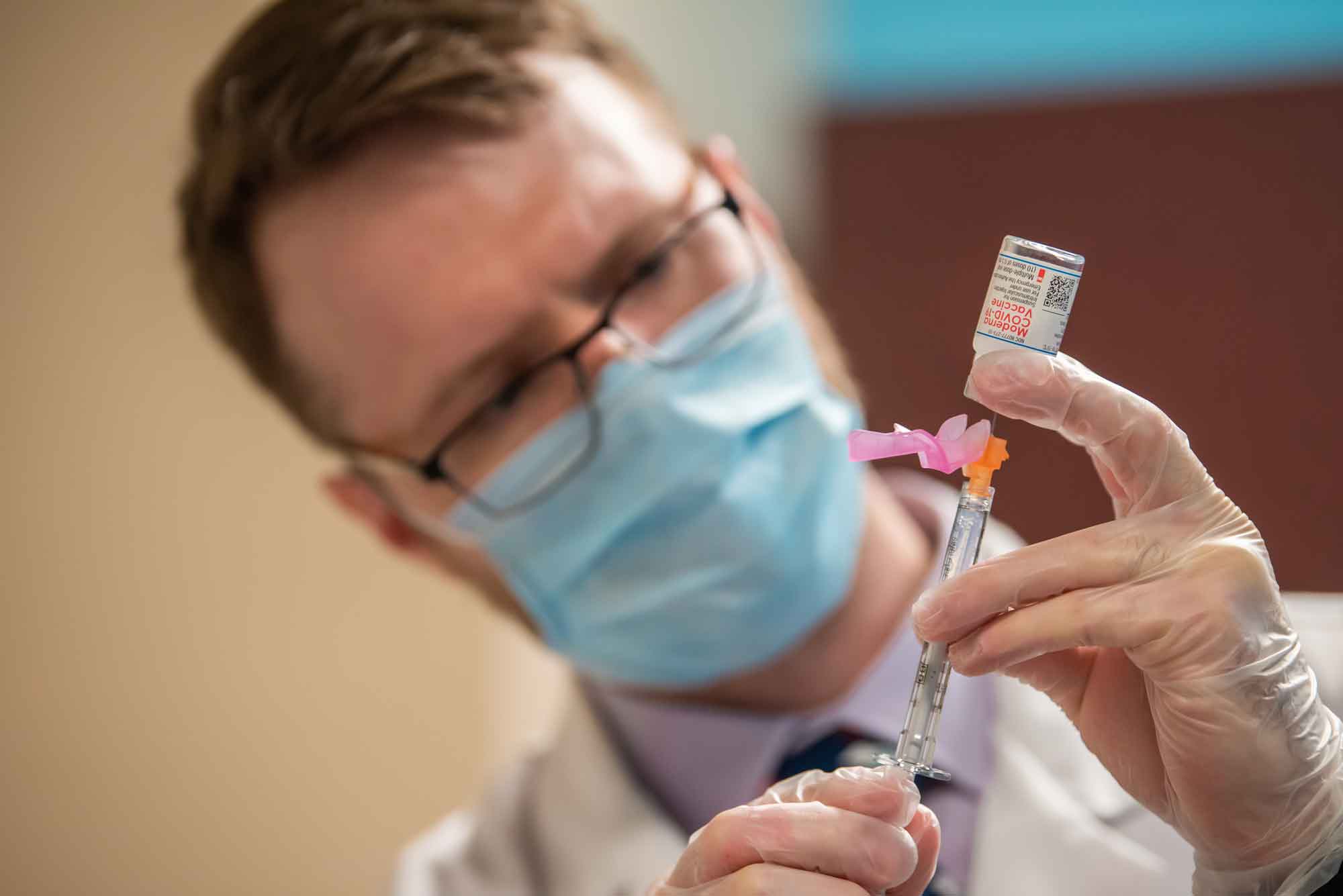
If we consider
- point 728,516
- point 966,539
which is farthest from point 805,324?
point 966,539

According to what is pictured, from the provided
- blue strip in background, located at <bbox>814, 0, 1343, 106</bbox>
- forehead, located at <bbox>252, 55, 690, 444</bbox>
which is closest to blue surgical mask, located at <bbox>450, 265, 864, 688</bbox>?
forehead, located at <bbox>252, 55, 690, 444</bbox>

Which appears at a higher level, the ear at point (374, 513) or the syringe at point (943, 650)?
the syringe at point (943, 650)

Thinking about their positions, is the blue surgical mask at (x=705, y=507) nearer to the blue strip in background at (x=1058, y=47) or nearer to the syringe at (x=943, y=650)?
the syringe at (x=943, y=650)

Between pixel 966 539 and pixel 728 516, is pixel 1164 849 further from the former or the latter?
pixel 728 516

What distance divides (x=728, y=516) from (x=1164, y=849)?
477 mm

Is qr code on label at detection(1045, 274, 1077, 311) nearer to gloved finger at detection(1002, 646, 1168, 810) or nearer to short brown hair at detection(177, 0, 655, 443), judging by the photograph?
gloved finger at detection(1002, 646, 1168, 810)

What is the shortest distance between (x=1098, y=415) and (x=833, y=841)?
290 millimetres

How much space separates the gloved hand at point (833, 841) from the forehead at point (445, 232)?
0.63 metres

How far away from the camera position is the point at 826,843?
1.96 feet

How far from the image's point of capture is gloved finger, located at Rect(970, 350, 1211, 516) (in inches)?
22.0

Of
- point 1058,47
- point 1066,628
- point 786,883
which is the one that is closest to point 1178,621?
point 1066,628

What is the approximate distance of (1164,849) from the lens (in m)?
0.74

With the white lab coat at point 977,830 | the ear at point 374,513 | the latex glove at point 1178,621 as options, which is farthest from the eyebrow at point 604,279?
the latex glove at point 1178,621

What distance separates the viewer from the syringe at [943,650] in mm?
610
